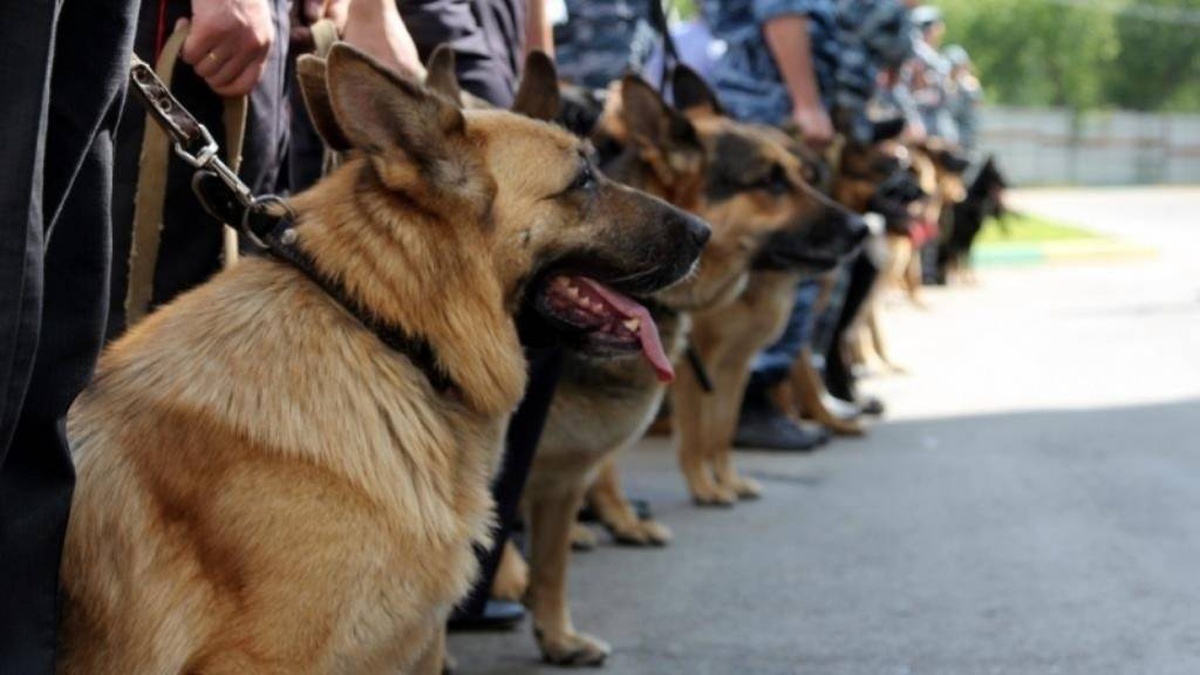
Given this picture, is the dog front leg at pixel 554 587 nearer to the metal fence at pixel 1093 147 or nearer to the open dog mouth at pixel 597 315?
the open dog mouth at pixel 597 315

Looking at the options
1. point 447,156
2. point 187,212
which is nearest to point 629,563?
point 187,212

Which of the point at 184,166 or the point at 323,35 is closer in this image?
the point at 184,166

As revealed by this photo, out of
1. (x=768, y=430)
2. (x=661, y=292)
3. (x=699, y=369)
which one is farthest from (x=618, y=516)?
(x=768, y=430)

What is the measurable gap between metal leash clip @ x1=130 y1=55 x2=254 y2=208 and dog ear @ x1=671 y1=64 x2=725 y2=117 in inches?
147

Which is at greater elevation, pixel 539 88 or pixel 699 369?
pixel 539 88

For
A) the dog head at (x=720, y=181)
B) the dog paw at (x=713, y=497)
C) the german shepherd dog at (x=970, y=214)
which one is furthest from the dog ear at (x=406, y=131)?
the german shepherd dog at (x=970, y=214)

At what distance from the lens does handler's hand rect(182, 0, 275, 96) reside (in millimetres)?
3055

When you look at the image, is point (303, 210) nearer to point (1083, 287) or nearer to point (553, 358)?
point (553, 358)

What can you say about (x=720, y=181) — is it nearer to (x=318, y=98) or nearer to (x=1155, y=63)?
(x=318, y=98)

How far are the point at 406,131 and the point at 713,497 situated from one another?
396 cm

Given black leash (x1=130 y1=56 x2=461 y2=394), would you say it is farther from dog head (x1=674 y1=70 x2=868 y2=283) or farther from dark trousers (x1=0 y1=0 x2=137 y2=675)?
dog head (x1=674 y1=70 x2=868 y2=283)

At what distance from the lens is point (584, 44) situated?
656cm

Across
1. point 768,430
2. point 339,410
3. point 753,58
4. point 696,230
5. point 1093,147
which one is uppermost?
point 696,230

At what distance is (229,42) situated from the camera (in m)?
3.08
